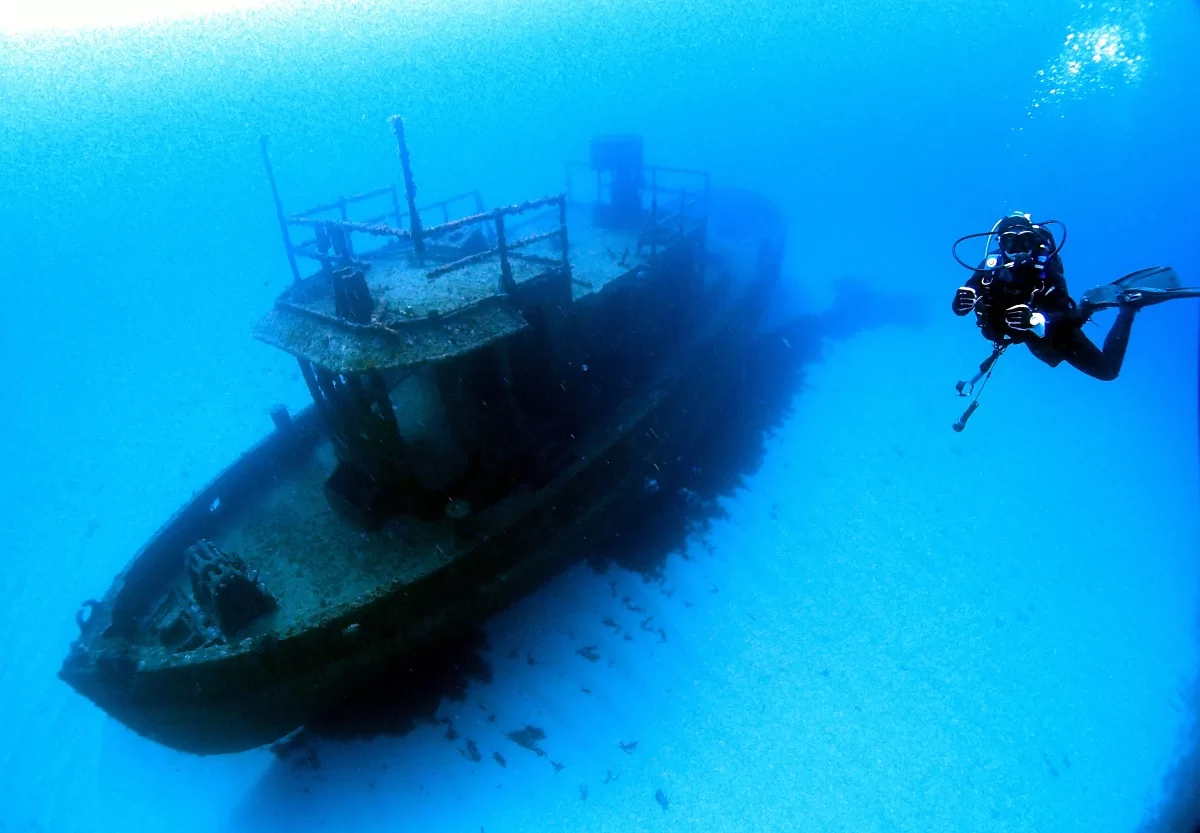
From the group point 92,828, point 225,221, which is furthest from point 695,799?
point 225,221

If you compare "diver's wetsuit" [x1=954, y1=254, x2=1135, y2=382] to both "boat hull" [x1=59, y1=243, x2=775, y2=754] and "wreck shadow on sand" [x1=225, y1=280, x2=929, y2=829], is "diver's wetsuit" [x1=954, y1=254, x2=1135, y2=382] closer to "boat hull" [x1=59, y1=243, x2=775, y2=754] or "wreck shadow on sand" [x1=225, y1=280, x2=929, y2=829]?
"boat hull" [x1=59, y1=243, x2=775, y2=754]

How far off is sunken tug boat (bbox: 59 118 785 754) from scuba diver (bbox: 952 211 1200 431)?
4693 millimetres

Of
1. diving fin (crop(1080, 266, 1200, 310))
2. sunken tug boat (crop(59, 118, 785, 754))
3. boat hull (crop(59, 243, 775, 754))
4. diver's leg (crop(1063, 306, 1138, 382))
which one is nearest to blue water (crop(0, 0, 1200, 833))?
boat hull (crop(59, 243, 775, 754))

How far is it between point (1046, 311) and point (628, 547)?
711 centimetres

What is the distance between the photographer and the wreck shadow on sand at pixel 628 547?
7.21 meters

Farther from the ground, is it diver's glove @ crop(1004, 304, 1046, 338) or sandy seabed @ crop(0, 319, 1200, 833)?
diver's glove @ crop(1004, 304, 1046, 338)

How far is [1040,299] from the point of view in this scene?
13.6 feet

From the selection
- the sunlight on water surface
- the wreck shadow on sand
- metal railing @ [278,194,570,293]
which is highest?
the sunlight on water surface

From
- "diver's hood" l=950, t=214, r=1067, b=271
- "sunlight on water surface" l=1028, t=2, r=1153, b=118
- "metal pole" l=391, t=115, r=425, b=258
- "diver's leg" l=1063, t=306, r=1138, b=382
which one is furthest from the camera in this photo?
"sunlight on water surface" l=1028, t=2, r=1153, b=118

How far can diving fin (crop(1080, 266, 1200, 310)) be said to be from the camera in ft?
13.8

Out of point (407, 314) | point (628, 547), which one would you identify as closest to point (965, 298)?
point (407, 314)

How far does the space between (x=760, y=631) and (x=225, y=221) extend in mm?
60298

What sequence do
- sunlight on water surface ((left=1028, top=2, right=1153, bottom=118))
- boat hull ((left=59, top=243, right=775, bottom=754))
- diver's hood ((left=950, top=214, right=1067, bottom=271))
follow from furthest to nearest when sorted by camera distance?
sunlight on water surface ((left=1028, top=2, right=1153, bottom=118)) → boat hull ((left=59, top=243, right=775, bottom=754)) → diver's hood ((left=950, top=214, right=1067, bottom=271))

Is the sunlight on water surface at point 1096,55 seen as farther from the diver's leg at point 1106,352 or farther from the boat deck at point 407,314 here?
the boat deck at point 407,314
